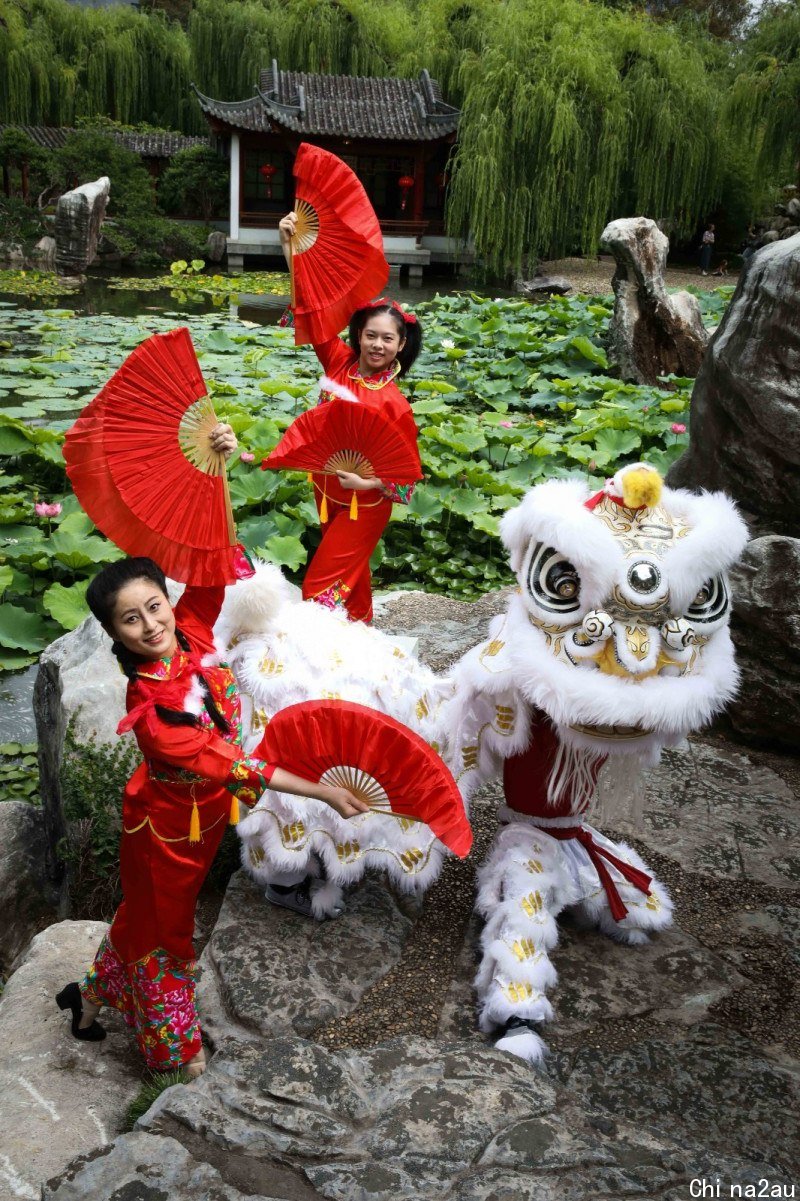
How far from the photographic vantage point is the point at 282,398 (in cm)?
757

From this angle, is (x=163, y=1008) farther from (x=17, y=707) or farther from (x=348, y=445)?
(x=17, y=707)

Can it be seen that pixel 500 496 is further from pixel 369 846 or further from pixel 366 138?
pixel 366 138

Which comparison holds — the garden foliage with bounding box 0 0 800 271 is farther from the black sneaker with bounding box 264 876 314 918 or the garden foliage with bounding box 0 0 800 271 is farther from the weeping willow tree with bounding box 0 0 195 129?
the black sneaker with bounding box 264 876 314 918

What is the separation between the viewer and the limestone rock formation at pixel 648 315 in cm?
855

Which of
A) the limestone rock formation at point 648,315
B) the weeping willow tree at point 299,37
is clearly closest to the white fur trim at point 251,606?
Answer: the limestone rock formation at point 648,315

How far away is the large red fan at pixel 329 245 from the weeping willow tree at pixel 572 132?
1296 centimetres

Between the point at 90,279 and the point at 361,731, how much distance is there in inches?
658

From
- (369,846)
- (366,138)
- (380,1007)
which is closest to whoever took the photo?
(380,1007)

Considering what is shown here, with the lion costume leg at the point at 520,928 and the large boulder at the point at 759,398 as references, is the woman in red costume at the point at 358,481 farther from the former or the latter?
the large boulder at the point at 759,398

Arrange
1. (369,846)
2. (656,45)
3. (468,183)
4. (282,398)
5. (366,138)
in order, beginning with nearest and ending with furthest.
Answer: (369,846), (282,398), (468,183), (656,45), (366,138)

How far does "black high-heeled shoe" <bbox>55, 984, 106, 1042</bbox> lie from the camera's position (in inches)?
83.0

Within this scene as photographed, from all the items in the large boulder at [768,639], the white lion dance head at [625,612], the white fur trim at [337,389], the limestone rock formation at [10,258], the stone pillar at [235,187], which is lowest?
the large boulder at [768,639]

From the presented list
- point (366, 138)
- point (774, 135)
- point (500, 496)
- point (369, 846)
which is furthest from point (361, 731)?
point (366, 138)

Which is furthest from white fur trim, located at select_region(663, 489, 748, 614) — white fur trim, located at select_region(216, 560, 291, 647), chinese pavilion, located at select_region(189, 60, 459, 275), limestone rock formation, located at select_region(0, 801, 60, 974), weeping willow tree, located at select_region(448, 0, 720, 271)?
chinese pavilion, located at select_region(189, 60, 459, 275)
